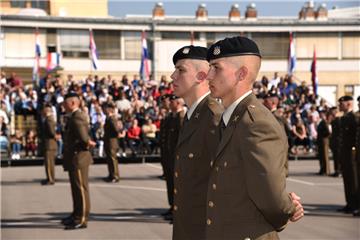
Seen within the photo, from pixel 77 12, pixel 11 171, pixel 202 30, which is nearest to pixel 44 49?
pixel 77 12

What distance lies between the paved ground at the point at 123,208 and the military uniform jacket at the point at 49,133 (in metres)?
1.00

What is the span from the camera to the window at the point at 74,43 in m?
40.4

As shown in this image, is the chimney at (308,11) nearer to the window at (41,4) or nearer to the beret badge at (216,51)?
the window at (41,4)

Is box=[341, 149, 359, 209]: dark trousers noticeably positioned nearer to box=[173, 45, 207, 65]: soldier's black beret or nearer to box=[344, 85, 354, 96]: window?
box=[173, 45, 207, 65]: soldier's black beret

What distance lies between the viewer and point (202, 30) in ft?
139

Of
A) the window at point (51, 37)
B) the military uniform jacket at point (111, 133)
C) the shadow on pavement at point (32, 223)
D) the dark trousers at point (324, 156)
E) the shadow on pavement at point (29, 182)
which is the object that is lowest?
the shadow on pavement at point (29, 182)

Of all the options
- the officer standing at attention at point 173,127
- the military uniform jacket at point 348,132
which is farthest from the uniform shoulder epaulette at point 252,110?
the military uniform jacket at point 348,132

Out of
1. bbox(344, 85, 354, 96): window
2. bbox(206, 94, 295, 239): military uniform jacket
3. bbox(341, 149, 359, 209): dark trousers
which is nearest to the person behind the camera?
bbox(206, 94, 295, 239): military uniform jacket

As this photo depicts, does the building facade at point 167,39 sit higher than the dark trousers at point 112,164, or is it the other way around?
the building facade at point 167,39

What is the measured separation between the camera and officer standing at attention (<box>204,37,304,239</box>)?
3779 mm

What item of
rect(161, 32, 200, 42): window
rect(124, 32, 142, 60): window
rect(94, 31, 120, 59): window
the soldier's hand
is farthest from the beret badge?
rect(161, 32, 200, 42): window

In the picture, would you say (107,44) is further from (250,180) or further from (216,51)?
(250,180)

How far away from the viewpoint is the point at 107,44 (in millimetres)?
41531

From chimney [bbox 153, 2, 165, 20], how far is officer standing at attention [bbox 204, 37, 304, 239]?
39064 millimetres
